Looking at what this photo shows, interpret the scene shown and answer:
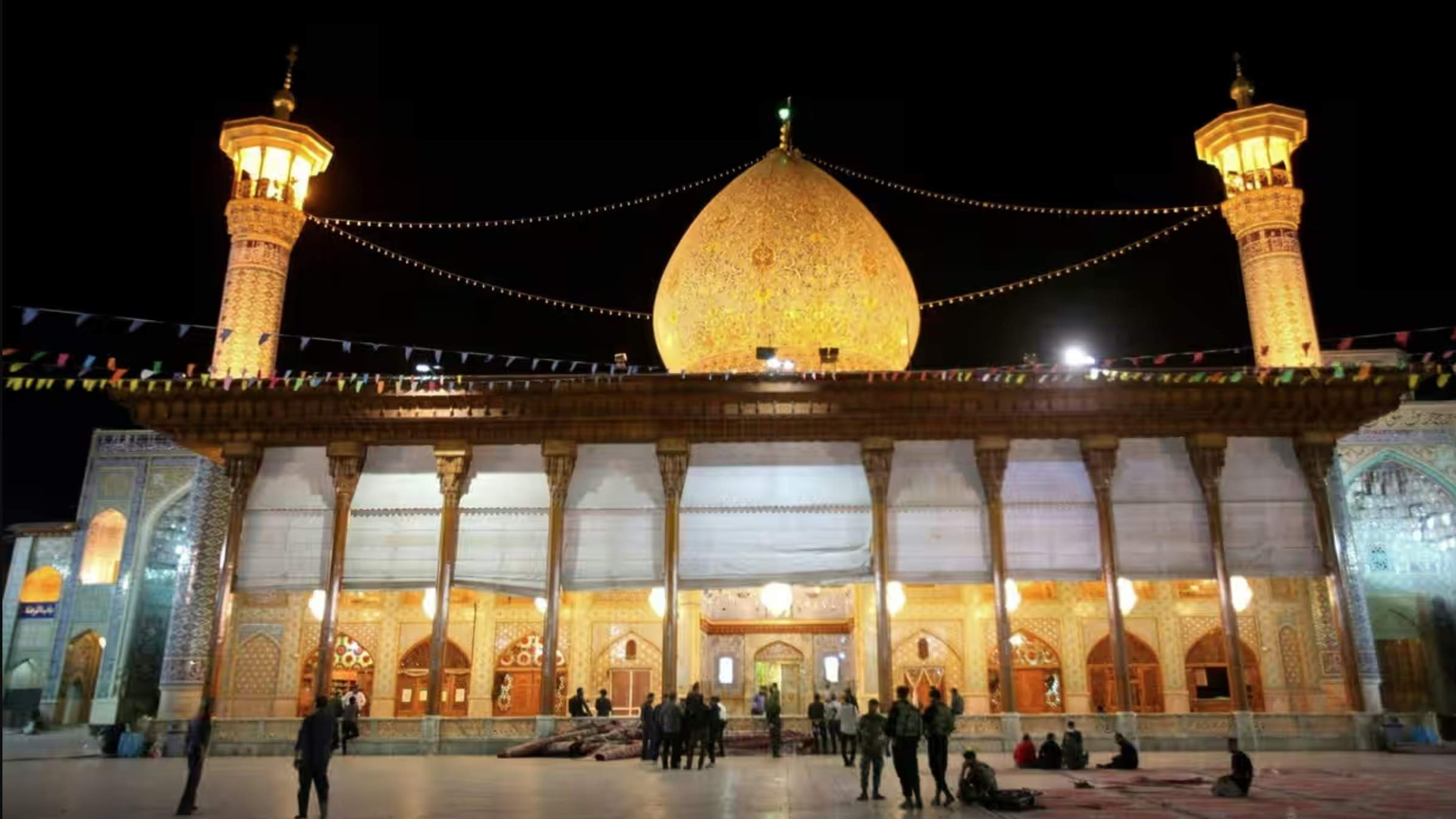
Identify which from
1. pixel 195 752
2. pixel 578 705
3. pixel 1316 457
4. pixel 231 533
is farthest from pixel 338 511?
pixel 1316 457

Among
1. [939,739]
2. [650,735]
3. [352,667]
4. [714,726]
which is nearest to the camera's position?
[939,739]

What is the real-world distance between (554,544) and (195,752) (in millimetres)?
9212

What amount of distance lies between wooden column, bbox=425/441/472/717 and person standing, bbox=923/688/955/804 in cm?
1004

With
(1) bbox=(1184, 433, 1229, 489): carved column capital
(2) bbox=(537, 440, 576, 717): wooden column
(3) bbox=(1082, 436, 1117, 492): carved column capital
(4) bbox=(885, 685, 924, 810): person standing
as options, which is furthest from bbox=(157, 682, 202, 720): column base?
(1) bbox=(1184, 433, 1229, 489): carved column capital

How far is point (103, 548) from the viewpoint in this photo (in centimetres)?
3356

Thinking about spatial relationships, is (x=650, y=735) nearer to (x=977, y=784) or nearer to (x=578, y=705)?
(x=578, y=705)

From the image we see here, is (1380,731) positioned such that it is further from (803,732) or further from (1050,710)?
(803,732)

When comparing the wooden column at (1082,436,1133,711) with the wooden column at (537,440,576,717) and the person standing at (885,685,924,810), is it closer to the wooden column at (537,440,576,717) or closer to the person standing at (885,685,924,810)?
the wooden column at (537,440,576,717)

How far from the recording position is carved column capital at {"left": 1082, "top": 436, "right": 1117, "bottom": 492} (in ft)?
61.3

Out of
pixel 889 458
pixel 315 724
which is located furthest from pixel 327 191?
pixel 315 724

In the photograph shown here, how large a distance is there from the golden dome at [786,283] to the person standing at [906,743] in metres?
12.4

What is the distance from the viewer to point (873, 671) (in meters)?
21.1

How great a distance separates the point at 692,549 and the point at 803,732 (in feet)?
12.5

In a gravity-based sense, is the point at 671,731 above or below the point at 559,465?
below
